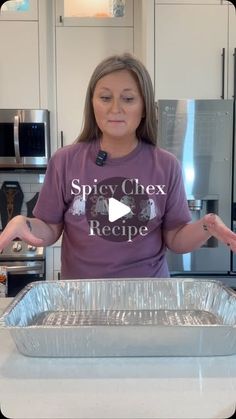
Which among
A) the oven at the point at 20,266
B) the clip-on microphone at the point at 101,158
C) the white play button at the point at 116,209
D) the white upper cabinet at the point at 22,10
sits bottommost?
the oven at the point at 20,266

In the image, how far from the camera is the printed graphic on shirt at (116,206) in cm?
118

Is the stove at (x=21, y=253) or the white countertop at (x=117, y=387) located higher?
the white countertop at (x=117, y=387)

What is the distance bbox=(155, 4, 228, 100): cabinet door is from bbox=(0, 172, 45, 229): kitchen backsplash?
923 millimetres

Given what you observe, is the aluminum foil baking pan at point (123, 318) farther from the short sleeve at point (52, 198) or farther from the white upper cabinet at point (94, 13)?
the white upper cabinet at point (94, 13)

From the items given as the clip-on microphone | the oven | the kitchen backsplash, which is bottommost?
the oven

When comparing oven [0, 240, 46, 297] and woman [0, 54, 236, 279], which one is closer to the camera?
woman [0, 54, 236, 279]

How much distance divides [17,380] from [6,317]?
0.44 feet

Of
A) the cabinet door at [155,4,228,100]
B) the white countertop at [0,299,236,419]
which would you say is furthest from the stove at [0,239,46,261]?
the white countertop at [0,299,236,419]

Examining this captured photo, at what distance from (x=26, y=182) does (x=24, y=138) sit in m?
0.38

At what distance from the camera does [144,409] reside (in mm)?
620

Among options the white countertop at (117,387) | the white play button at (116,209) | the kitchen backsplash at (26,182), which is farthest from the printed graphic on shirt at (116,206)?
the kitchen backsplash at (26,182)

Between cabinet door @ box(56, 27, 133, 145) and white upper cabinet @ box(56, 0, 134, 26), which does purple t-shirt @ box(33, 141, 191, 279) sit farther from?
white upper cabinet @ box(56, 0, 134, 26)

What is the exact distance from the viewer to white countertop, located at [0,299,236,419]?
62cm

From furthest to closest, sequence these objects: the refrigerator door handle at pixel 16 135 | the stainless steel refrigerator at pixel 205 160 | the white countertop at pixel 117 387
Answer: the refrigerator door handle at pixel 16 135, the stainless steel refrigerator at pixel 205 160, the white countertop at pixel 117 387
